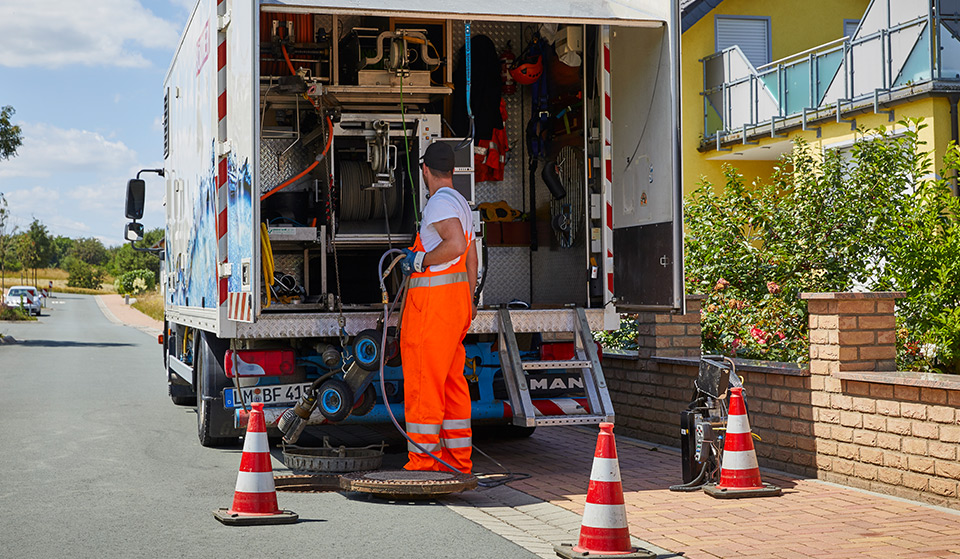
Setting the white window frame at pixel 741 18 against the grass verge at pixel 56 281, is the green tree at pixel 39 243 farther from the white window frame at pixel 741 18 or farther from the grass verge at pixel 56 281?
the white window frame at pixel 741 18

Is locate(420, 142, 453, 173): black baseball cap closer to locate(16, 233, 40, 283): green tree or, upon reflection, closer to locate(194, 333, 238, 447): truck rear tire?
locate(194, 333, 238, 447): truck rear tire

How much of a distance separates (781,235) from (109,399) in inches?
341

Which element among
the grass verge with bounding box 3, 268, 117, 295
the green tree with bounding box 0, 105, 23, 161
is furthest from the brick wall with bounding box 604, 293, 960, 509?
the grass verge with bounding box 3, 268, 117, 295

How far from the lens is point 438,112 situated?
9.74 meters

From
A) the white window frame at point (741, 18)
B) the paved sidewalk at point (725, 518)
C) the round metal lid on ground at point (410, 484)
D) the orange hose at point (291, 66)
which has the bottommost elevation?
the paved sidewalk at point (725, 518)

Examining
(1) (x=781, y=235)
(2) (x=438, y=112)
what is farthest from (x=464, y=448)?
(1) (x=781, y=235)

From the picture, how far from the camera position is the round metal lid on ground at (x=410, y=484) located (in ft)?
21.5

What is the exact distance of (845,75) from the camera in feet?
59.0

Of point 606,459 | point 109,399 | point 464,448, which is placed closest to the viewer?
point 606,459

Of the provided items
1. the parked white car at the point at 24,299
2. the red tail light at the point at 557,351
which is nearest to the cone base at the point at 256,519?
the red tail light at the point at 557,351

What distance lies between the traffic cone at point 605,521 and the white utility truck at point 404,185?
2049 millimetres

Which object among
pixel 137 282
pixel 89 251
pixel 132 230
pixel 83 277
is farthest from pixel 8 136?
pixel 89 251

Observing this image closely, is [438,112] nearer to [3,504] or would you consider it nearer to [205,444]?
[205,444]

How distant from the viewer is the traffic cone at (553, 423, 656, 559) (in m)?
5.16
